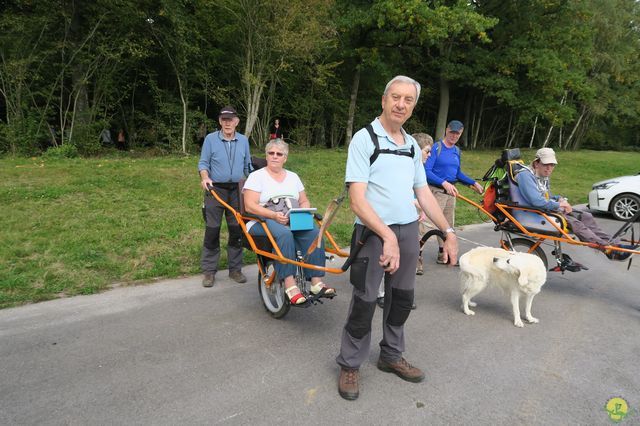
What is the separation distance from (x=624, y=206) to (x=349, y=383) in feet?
34.4

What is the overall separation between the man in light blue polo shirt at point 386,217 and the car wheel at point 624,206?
32.0 ft

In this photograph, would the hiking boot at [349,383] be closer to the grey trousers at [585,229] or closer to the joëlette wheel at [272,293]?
the joëlette wheel at [272,293]

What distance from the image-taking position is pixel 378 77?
23.4 meters

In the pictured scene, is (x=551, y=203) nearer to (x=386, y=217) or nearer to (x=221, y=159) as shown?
(x=386, y=217)

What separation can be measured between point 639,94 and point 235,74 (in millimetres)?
42465

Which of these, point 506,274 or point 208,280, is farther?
point 208,280

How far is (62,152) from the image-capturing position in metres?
12.5

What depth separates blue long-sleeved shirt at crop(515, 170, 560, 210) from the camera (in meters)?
5.09

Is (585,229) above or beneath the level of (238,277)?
above

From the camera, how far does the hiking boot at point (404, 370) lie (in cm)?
321

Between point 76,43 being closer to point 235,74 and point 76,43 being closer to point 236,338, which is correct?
point 235,74

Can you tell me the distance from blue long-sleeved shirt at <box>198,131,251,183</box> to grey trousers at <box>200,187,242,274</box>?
189 millimetres

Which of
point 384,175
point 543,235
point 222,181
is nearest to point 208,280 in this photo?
point 222,181

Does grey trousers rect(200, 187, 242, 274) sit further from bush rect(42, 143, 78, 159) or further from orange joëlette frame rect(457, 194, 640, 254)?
bush rect(42, 143, 78, 159)
